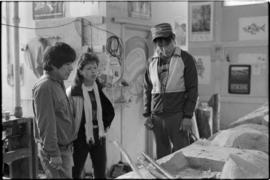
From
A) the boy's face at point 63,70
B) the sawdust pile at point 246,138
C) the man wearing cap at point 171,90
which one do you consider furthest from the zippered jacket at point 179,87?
the boy's face at point 63,70

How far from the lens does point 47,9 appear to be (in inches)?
156

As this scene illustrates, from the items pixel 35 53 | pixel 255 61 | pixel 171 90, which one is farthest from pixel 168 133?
pixel 35 53

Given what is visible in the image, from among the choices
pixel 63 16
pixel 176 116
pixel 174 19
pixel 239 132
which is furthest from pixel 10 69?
pixel 239 132

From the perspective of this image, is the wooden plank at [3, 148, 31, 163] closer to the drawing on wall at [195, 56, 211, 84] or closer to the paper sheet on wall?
the drawing on wall at [195, 56, 211, 84]

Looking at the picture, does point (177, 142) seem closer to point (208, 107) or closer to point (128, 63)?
point (208, 107)

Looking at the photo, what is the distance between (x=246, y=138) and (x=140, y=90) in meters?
2.46

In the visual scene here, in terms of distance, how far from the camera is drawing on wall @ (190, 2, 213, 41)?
9.01 feet

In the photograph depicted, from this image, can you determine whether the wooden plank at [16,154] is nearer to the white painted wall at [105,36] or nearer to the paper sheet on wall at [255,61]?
the white painted wall at [105,36]

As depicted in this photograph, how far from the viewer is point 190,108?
2566 mm

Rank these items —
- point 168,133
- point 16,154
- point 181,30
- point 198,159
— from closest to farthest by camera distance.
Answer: point 198,159 → point 168,133 → point 16,154 → point 181,30

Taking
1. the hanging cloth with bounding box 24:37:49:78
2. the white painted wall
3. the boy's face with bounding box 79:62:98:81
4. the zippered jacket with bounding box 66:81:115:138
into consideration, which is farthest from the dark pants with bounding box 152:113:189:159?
the hanging cloth with bounding box 24:37:49:78

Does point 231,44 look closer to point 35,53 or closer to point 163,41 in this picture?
point 163,41

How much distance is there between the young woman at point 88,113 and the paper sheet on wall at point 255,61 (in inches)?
43.0

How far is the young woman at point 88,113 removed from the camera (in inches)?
90.8
